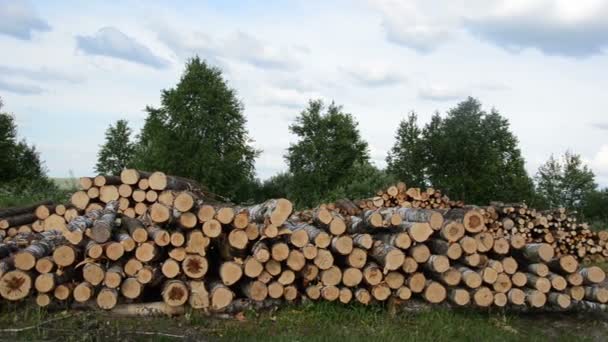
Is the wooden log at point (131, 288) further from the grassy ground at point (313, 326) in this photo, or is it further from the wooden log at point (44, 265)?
the wooden log at point (44, 265)

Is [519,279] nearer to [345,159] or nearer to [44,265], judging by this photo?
[44,265]

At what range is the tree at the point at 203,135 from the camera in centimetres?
3219

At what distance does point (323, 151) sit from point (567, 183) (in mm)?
14563

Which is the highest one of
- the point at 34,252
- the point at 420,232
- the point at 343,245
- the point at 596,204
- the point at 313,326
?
the point at 596,204

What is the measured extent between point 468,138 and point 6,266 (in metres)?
26.9

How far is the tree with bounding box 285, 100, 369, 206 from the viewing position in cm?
3675

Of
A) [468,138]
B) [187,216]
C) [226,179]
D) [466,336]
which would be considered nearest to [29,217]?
[187,216]

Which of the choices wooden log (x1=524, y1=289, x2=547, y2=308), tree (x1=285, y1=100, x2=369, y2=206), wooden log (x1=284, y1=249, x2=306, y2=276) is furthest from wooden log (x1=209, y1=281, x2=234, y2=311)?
tree (x1=285, y1=100, x2=369, y2=206)

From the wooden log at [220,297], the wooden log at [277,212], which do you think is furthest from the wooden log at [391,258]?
the wooden log at [220,297]

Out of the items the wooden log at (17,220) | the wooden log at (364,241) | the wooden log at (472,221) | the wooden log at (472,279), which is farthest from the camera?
the wooden log at (17,220)

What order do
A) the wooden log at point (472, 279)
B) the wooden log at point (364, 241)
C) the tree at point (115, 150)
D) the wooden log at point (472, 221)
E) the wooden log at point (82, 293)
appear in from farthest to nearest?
1. the tree at point (115, 150)
2. the wooden log at point (472, 221)
3. the wooden log at point (364, 241)
4. the wooden log at point (472, 279)
5. the wooden log at point (82, 293)

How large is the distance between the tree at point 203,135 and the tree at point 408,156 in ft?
26.6

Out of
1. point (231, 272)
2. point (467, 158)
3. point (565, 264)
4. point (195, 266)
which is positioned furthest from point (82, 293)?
point (467, 158)

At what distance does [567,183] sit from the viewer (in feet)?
115
